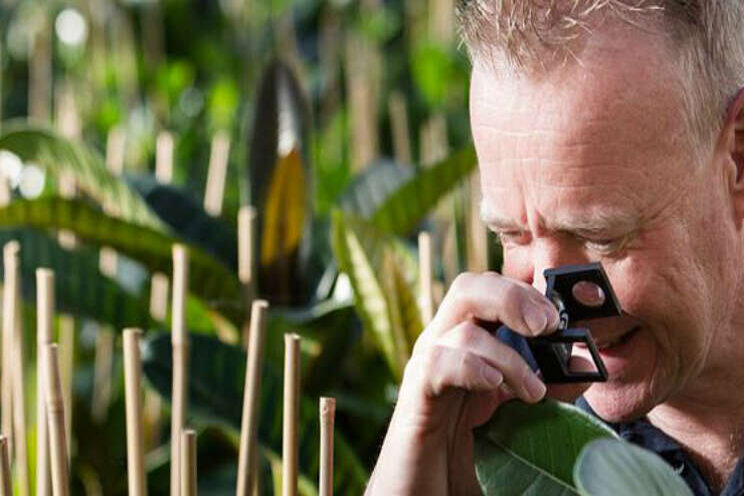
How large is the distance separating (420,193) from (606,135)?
0.83 metres

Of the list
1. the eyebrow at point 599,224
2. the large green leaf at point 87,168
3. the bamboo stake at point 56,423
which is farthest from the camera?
the large green leaf at point 87,168

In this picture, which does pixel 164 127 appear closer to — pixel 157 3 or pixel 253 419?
pixel 157 3

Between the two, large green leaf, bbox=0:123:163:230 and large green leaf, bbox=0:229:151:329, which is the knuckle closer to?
large green leaf, bbox=0:229:151:329

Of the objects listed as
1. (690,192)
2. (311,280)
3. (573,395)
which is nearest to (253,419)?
(573,395)

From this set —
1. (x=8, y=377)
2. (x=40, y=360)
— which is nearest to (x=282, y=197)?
(x=8, y=377)

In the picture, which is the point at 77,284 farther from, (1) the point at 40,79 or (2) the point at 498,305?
(1) the point at 40,79

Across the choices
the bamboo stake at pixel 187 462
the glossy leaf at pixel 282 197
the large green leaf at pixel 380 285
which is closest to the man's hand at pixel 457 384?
the bamboo stake at pixel 187 462

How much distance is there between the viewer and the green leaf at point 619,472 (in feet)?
2.44

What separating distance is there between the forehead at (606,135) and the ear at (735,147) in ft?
0.15

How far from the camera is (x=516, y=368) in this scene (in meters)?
1.03

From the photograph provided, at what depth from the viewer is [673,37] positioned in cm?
108

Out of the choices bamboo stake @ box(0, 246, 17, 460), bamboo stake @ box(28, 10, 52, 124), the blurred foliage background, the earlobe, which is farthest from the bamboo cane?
bamboo stake @ box(28, 10, 52, 124)

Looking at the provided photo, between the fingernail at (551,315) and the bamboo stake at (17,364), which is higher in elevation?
the fingernail at (551,315)

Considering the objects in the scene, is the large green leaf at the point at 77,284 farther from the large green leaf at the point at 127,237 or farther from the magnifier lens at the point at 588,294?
the magnifier lens at the point at 588,294
